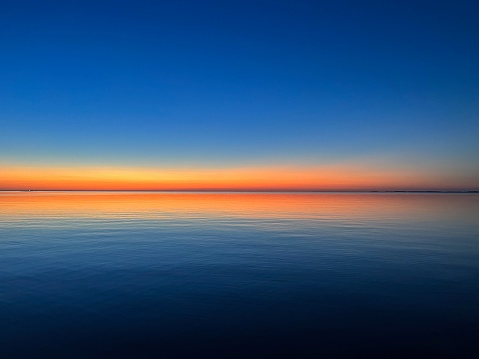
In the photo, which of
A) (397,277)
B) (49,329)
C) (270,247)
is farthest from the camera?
(270,247)

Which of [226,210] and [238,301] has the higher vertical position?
[226,210]

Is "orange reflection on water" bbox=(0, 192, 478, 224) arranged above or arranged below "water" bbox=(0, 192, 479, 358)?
above

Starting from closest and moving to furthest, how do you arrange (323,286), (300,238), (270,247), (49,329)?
1. (49,329)
2. (323,286)
3. (270,247)
4. (300,238)

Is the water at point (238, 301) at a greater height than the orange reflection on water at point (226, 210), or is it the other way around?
the orange reflection on water at point (226, 210)

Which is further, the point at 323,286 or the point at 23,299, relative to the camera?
the point at 323,286

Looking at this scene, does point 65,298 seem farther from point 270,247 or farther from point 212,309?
point 270,247

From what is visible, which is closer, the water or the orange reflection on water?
the water

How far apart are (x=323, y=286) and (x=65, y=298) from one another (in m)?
12.4

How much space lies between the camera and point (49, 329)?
11211 millimetres

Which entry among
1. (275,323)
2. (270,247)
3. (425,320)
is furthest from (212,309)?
(270,247)

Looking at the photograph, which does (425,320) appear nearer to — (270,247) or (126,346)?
(126,346)

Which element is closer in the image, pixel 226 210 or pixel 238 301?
pixel 238 301

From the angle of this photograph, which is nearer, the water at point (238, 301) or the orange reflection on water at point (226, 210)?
the water at point (238, 301)

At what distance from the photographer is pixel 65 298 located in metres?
14.1
